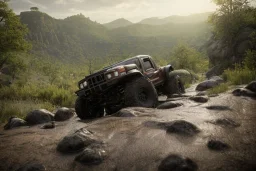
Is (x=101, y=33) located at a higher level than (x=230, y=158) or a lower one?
higher

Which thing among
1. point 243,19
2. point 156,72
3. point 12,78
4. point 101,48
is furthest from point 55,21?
point 156,72

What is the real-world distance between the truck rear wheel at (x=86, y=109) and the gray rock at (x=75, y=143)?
3159 millimetres

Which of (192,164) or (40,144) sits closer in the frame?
(192,164)

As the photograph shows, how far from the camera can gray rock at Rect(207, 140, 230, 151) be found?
→ 10.3 ft

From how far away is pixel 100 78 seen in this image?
6238mm

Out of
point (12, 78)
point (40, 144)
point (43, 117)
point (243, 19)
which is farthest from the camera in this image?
point (12, 78)

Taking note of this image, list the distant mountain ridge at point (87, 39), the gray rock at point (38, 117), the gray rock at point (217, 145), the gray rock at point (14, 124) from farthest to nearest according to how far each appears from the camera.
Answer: the distant mountain ridge at point (87, 39), the gray rock at point (38, 117), the gray rock at point (14, 124), the gray rock at point (217, 145)

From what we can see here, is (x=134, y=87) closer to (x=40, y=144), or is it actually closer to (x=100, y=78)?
(x=100, y=78)

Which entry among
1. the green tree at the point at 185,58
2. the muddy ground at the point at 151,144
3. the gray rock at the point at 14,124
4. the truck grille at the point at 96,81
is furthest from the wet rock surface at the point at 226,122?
the green tree at the point at 185,58

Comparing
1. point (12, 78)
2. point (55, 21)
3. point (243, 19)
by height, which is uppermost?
point (55, 21)

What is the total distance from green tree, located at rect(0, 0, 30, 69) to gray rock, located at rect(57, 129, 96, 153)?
22.0 metres

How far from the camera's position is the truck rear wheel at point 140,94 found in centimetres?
613

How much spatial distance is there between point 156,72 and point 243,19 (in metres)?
16.8

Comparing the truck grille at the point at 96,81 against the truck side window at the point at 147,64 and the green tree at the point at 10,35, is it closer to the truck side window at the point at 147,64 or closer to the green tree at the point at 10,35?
the truck side window at the point at 147,64
